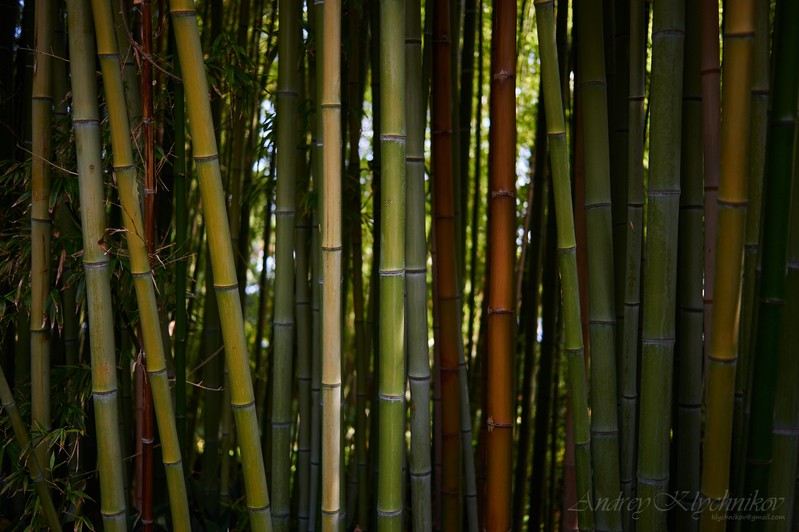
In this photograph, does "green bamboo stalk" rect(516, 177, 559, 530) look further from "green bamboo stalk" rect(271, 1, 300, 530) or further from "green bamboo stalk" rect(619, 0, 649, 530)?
"green bamboo stalk" rect(271, 1, 300, 530)

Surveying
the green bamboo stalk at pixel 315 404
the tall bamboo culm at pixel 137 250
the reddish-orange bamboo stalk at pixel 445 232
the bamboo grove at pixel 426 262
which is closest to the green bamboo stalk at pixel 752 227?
the bamboo grove at pixel 426 262

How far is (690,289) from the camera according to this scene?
5.44 ft

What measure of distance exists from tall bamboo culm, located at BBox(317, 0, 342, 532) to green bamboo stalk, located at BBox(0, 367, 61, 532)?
2.38 ft

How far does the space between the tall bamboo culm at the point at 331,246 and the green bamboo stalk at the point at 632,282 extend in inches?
27.5

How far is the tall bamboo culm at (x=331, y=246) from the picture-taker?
1.32 meters

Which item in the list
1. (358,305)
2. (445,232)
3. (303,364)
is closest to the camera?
(445,232)

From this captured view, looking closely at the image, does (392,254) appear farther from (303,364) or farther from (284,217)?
(303,364)

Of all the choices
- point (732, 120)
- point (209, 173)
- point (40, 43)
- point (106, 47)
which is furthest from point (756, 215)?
point (40, 43)

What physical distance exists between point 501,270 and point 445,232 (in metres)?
0.29

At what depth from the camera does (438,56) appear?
1.77 meters

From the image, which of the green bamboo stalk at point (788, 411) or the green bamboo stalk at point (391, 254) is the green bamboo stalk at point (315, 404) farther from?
the green bamboo stalk at point (788, 411)

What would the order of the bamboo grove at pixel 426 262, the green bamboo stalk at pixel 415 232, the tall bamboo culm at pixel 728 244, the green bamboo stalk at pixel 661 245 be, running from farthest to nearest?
the green bamboo stalk at pixel 415 232 → the green bamboo stalk at pixel 661 245 → the bamboo grove at pixel 426 262 → the tall bamboo culm at pixel 728 244

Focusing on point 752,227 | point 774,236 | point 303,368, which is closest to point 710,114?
point 752,227

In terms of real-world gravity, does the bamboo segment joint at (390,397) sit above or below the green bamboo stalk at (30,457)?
above
